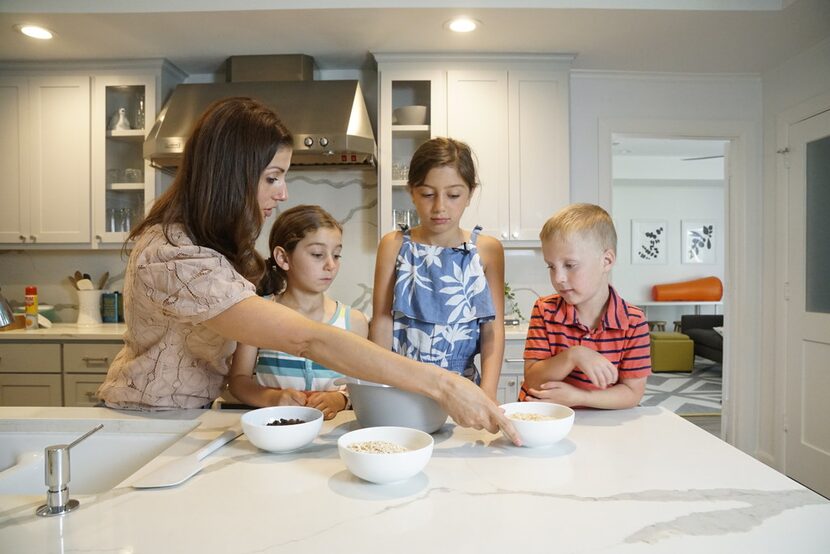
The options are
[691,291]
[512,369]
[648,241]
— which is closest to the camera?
[512,369]

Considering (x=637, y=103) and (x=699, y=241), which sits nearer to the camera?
(x=637, y=103)

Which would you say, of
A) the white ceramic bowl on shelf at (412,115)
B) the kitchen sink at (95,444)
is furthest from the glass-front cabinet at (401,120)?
the kitchen sink at (95,444)

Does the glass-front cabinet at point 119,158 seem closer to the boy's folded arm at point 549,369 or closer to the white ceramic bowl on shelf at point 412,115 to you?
→ the white ceramic bowl on shelf at point 412,115

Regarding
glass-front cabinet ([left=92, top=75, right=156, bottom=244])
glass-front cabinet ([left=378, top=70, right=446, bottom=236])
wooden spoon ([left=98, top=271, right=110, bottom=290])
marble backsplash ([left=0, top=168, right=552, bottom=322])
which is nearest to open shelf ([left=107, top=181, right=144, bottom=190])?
glass-front cabinet ([left=92, top=75, right=156, bottom=244])

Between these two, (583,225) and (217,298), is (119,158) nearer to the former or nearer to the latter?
(217,298)

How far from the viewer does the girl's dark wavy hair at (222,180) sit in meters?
1.11

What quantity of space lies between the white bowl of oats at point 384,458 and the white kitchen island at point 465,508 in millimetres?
23

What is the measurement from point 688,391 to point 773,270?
7.90ft

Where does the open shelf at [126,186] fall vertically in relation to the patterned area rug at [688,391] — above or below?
above

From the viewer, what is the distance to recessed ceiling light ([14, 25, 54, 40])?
9.05ft

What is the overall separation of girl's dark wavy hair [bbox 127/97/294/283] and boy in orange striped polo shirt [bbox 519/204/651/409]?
2.29 feet

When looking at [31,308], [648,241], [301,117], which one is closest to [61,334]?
[31,308]

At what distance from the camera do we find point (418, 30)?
9.20 ft

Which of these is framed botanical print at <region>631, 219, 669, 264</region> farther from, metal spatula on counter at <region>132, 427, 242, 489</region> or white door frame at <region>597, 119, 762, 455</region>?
metal spatula on counter at <region>132, 427, 242, 489</region>
